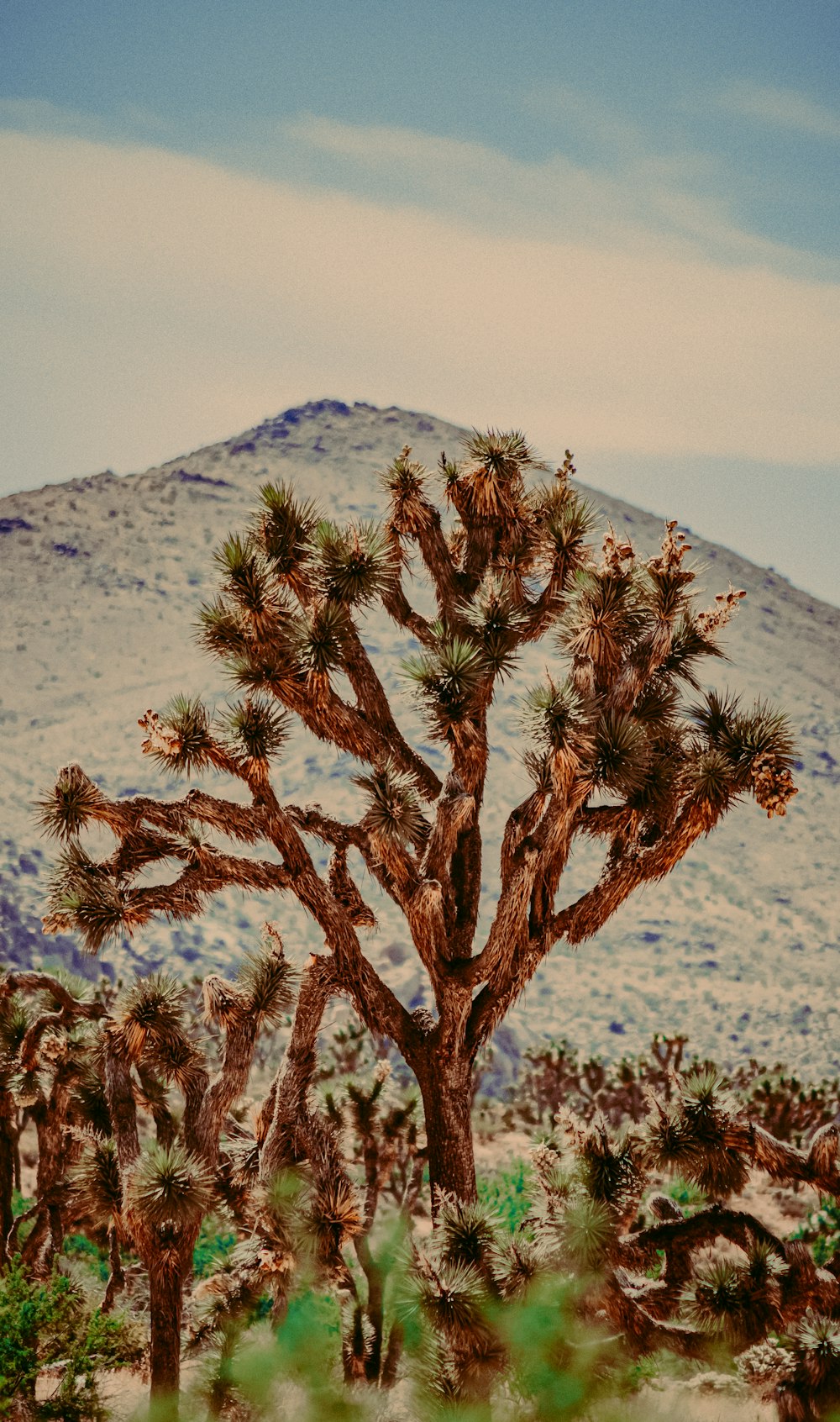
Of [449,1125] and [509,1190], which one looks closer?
[449,1125]

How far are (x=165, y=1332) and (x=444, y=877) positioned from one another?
3.39 m

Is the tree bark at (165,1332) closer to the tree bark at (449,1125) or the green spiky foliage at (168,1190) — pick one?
the green spiky foliage at (168,1190)

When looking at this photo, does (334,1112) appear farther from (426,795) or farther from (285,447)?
(285,447)

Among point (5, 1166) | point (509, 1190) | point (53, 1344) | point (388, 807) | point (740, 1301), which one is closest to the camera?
point (740, 1301)

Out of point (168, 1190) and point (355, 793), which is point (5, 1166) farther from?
point (355, 793)

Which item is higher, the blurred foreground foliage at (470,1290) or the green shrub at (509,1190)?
the green shrub at (509,1190)

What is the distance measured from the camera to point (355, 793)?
59062mm

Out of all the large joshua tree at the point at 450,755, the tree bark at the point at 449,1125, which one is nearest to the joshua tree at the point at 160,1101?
the large joshua tree at the point at 450,755

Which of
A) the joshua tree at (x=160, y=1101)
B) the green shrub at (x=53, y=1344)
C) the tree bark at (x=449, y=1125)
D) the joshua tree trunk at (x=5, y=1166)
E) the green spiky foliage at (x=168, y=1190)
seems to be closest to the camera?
the green spiky foliage at (x=168, y=1190)

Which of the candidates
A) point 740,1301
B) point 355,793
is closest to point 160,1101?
point 740,1301

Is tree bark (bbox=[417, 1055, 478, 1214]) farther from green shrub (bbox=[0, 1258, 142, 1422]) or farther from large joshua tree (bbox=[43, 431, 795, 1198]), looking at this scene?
Answer: green shrub (bbox=[0, 1258, 142, 1422])

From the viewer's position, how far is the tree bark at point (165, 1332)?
7.47 meters

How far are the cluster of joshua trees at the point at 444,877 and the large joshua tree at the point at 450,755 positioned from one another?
0.02 m

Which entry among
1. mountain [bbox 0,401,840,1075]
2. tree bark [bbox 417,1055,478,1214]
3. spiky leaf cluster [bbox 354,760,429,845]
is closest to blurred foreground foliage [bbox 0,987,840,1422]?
tree bark [bbox 417,1055,478,1214]
